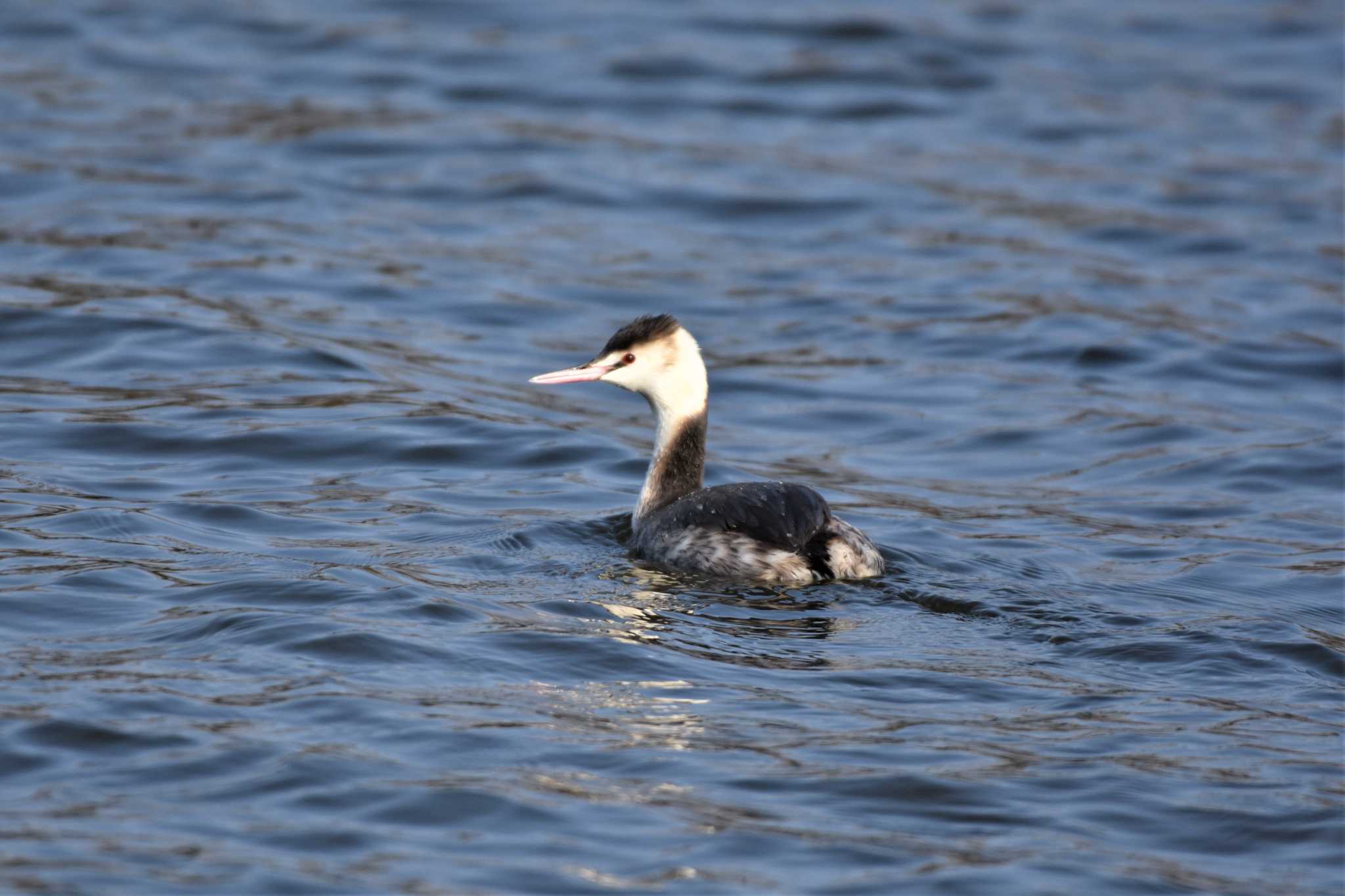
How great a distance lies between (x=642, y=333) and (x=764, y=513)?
124cm

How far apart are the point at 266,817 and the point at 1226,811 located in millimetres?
2888

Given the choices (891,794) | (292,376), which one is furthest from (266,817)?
(292,376)

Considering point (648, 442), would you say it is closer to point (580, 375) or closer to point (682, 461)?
point (682, 461)

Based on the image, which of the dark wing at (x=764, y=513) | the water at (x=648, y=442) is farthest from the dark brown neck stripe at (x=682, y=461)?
the dark wing at (x=764, y=513)

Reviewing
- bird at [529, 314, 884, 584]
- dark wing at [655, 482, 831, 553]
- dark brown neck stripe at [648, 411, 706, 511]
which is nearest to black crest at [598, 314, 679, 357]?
bird at [529, 314, 884, 584]

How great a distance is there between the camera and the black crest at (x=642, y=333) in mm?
8914

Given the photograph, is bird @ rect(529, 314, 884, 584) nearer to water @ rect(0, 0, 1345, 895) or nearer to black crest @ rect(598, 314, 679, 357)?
black crest @ rect(598, 314, 679, 357)

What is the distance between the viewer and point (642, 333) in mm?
8914

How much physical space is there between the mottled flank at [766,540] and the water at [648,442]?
0.13 meters

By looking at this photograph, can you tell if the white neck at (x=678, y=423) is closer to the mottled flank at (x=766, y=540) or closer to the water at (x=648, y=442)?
the water at (x=648, y=442)

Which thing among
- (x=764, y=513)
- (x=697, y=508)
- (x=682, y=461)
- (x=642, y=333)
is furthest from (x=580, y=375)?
(x=764, y=513)

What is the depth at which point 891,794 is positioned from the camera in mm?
5906

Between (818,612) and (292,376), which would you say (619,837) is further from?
(292,376)

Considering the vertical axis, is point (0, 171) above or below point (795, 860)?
above
